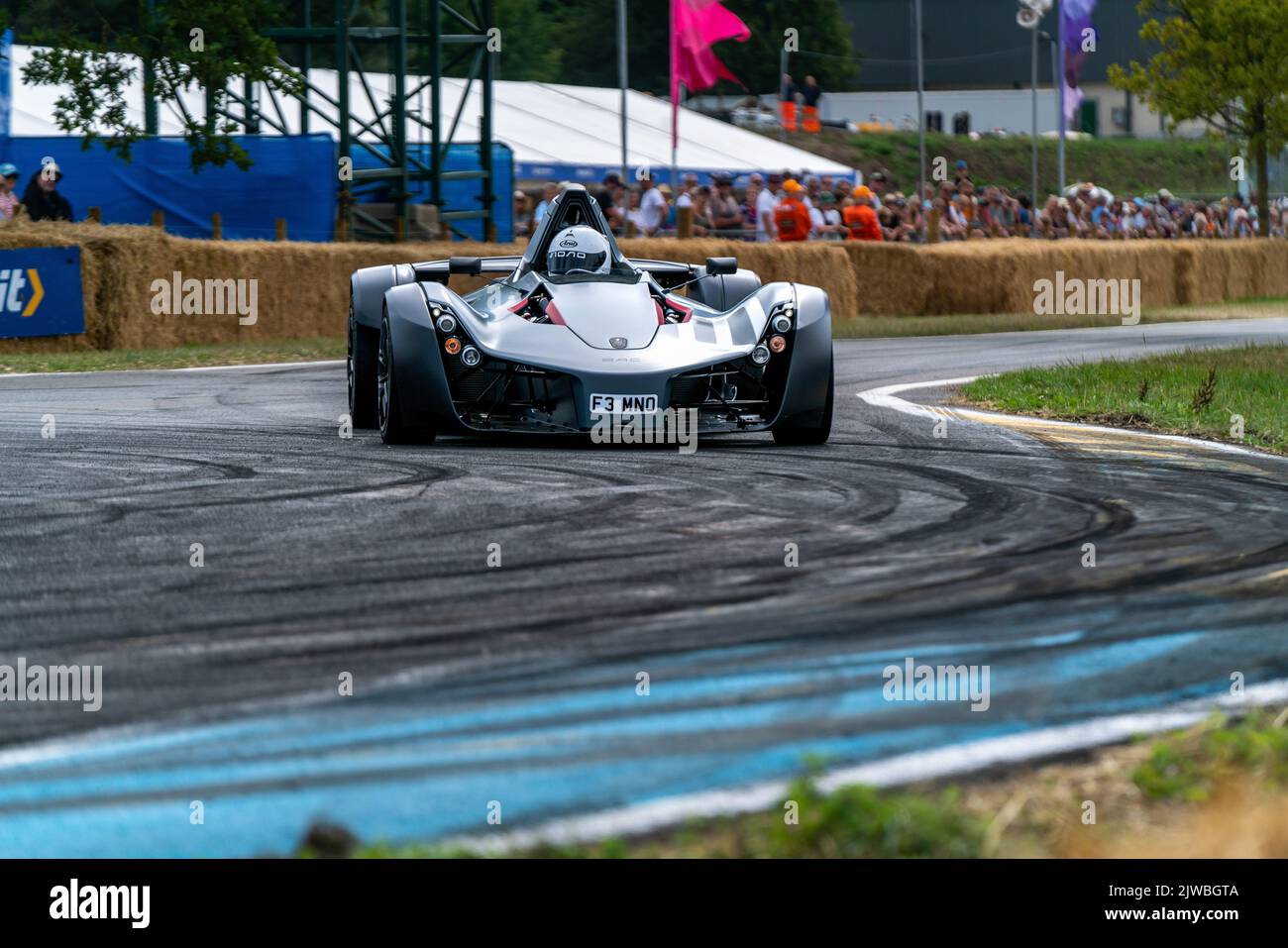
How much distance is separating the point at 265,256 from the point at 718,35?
12.2 m

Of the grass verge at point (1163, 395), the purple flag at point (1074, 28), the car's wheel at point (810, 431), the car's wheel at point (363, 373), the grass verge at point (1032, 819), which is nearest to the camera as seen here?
the grass verge at point (1032, 819)

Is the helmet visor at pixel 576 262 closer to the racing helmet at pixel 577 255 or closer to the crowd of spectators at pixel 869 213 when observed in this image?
the racing helmet at pixel 577 255

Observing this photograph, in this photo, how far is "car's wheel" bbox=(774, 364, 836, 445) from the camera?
1008 centimetres

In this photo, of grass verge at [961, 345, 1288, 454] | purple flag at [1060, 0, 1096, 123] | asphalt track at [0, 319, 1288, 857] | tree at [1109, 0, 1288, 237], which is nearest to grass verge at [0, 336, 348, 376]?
grass verge at [961, 345, 1288, 454]

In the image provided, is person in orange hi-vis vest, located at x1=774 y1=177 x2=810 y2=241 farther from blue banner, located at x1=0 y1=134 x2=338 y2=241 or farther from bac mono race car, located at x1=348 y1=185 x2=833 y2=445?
bac mono race car, located at x1=348 y1=185 x2=833 y2=445

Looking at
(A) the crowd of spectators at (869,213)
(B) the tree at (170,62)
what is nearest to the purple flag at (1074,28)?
(A) the crowd of spectators at (869,213)

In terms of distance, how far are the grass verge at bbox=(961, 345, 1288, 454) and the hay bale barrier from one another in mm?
8774

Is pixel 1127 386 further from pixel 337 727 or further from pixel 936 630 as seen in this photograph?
pixel 337 727

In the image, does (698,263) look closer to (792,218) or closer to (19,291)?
(792,218)

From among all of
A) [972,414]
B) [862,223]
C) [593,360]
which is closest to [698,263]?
[862,223]

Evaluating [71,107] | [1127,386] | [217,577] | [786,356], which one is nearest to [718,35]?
[71,107]

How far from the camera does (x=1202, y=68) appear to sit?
38.5 metres

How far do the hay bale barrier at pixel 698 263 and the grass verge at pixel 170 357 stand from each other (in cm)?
33

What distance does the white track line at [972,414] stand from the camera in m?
10.3
